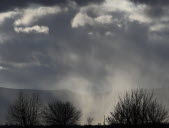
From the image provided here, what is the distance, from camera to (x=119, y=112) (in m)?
61.1

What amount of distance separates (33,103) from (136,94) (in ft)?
201

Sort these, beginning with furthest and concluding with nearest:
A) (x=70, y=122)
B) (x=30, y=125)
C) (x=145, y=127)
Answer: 1. (x=70, y=122)
2. (x=30, y=125)
3. (x=145, y=127)

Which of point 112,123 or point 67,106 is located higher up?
point 67,106

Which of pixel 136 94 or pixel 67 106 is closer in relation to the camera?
pixel 136 94

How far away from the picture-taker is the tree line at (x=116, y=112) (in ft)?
195

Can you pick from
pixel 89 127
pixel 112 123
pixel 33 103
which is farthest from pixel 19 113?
pixel 112 123

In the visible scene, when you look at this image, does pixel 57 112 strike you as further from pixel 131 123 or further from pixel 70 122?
→ pixel 131 123

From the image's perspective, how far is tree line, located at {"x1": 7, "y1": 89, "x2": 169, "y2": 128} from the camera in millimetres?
59531

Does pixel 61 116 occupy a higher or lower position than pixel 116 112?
higher

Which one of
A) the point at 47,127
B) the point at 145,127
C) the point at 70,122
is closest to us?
the point at 145,127

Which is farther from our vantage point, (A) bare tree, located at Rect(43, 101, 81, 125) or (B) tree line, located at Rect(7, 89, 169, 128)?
(A) bare tree, located at Rect(43, 101, 81, 125)

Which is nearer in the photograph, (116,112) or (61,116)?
(116,112)

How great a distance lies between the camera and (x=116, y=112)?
63.4 metres

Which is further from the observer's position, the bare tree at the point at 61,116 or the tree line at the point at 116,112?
the bare tree at the point at 61,116
